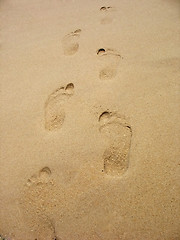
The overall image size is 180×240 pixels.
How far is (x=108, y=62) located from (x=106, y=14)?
82 cm

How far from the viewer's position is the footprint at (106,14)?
2209 mm

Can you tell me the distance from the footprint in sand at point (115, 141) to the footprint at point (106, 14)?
48.2 inches

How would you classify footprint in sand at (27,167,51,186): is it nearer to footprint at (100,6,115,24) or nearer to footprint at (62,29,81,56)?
footprint at (62,29,81,56)

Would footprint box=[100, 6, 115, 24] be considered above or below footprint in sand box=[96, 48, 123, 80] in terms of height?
above

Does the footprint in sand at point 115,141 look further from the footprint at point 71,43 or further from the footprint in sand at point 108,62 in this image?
the footprint at point 71,43

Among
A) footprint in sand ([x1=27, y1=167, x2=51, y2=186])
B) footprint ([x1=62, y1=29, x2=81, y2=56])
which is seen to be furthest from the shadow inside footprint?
footprint in sand ([x1=27, y1=167, x2=51, y2=186])

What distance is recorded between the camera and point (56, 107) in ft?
5.40

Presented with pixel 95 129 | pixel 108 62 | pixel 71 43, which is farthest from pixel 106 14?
pixel 95 129

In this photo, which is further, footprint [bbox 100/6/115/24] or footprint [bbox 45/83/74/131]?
footprint [bbox 100/6/115/24]

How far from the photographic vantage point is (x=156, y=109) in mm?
1493

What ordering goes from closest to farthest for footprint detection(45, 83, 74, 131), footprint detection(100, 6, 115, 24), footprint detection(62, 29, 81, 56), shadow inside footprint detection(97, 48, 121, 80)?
footprint detection(45, 83, 74, 131) → shadow inside footprint detection(97, 48, 121, 80) → footprint detection(62, 29, 81, 56) → footprint detection(100, 6, 115, 24)

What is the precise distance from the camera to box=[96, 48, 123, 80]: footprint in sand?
1743 millimetres

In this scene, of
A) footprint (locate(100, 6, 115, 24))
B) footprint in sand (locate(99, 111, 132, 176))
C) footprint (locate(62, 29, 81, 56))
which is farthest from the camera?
footprint (locate(100, 6, 115, 24))

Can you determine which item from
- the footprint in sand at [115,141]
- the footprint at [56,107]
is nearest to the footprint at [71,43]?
the footprint at [56,107]
